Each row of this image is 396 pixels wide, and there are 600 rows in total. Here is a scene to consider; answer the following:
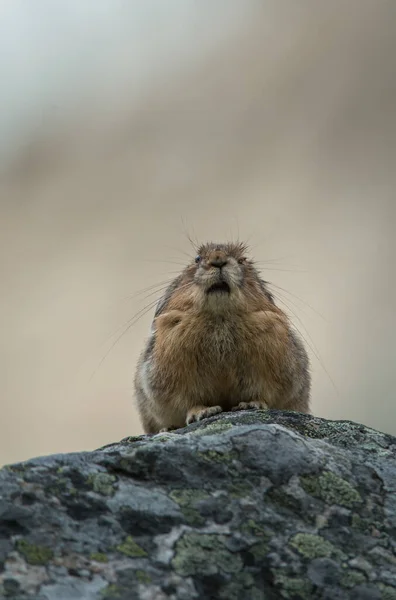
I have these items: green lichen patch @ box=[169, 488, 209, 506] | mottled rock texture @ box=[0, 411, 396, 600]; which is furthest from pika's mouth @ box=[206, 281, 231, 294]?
green lichen patch @ box=[169, 488, 209, 506]

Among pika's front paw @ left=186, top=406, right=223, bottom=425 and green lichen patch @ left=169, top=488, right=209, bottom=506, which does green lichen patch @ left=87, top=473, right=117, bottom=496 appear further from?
pika's front paw @ left=186, top=406, right=223, bottom=425

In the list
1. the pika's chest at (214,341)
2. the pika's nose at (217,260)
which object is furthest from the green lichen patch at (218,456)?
the pika's nose at (217,260)

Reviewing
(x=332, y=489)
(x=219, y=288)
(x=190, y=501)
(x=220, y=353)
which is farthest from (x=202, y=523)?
(x=219, y=288)

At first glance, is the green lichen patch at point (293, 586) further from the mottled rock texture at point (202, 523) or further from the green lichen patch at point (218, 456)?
the green lichen patch at point (218, 456)

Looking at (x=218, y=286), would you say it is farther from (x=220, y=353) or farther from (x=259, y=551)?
(x=259, y=551)

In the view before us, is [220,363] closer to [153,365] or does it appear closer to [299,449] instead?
[153,365]
